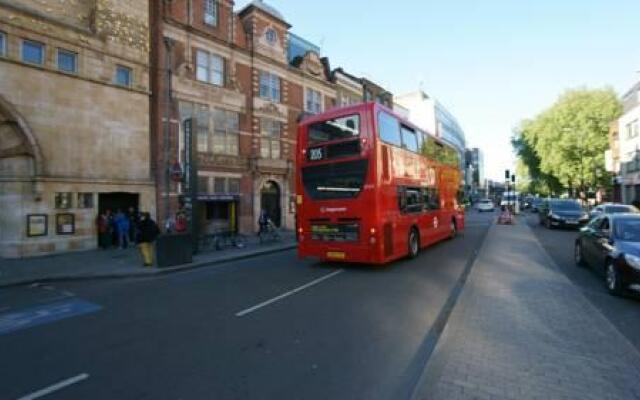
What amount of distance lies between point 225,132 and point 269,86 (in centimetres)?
497

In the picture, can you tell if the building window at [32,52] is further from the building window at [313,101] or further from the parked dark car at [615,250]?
the parked dark car at [615,250]

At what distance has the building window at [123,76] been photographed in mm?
17844

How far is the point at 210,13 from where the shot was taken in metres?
22.2

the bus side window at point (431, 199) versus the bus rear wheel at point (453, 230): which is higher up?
the bus side window at point (431, 199)

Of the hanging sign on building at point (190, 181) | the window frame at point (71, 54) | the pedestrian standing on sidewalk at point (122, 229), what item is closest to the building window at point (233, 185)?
the pedestrian standing on sidewalk at point (122, 229)

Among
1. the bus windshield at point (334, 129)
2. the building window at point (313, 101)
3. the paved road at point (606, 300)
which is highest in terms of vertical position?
the building window at point (313, 101)

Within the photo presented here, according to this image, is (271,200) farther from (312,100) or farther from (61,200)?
(61,200)

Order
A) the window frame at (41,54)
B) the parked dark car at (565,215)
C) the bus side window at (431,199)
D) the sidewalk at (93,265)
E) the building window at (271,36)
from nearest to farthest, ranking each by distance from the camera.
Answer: the sidewalk at (93,265) < the bus side window at (431,199) < the window frame at (41,54) < the parked dark car at (565,215) < the building window at (271,36)

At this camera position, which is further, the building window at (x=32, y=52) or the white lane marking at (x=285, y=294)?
the building window at (x=32, y=52)

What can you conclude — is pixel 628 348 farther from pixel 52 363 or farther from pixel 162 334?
pixel 52 363

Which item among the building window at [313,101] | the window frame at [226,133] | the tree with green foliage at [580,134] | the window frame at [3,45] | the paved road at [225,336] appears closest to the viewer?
the paved road at [225,336]

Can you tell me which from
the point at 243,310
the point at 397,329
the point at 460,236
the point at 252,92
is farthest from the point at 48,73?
the point at 460,236

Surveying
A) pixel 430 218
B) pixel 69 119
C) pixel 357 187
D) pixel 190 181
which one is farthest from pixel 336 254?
pixel 69 119

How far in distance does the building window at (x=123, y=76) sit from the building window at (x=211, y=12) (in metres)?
5.82
